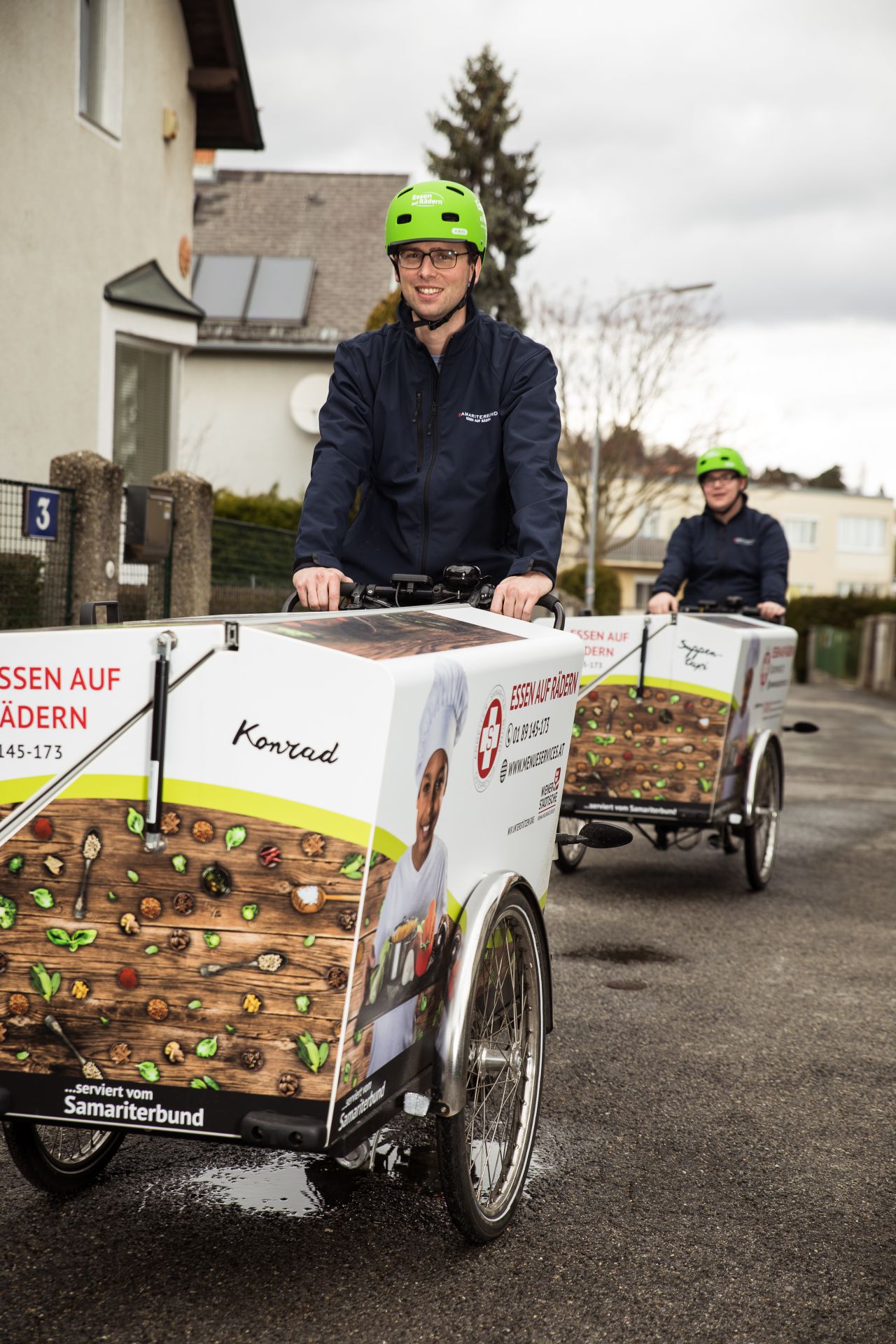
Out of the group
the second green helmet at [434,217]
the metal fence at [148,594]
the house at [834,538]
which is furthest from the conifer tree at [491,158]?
the house at [834,538]

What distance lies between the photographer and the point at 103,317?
13938 millimetres

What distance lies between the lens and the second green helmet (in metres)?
4.00

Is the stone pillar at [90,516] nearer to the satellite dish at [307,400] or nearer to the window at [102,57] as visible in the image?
the window at [102,57]

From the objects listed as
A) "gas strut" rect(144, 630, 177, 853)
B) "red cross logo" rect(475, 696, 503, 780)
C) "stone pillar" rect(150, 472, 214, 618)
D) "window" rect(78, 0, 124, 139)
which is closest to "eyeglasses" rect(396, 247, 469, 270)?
"red cross logo" rect(475, 696, 503, 780)

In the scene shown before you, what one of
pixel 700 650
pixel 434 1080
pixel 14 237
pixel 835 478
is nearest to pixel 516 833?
pixel 434 1080

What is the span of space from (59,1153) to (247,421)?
2667 centimetres

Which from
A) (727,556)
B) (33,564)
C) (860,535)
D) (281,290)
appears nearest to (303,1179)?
(727,556)

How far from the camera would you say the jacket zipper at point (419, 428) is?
159 inches

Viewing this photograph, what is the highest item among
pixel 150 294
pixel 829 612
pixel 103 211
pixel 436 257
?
pixel 103 211

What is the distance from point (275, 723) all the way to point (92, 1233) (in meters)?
1.40

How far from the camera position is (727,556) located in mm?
8648

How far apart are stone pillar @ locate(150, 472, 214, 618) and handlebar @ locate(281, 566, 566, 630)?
7035mm

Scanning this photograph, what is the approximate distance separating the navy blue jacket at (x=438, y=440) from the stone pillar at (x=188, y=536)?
6833 mm

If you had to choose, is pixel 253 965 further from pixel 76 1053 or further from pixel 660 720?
pixel 660 720
